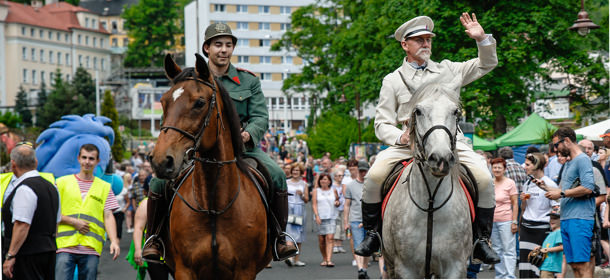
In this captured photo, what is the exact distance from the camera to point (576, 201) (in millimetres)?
11492

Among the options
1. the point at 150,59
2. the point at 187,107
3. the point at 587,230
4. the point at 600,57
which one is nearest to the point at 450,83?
the point at 187,107

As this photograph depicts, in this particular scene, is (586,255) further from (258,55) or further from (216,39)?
(258,55)

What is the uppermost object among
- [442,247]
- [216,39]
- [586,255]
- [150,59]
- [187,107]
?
[150,59]

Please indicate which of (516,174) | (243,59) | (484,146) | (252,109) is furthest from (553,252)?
(243,59)

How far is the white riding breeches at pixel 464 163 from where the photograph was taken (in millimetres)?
7754

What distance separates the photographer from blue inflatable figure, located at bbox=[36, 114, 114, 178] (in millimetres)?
14812

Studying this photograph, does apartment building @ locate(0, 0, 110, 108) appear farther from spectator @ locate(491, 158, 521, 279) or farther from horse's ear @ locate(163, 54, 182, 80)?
horse's ear @ locate(163, 54, 182, 80)

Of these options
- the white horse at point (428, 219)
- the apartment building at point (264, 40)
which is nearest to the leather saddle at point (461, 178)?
the white horse at point (428, 219)

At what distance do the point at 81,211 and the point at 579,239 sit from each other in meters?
6.54

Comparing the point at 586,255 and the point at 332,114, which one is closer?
the point at 586,255

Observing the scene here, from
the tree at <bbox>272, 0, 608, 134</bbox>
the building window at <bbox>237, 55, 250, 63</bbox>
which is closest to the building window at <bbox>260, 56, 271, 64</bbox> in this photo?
the building window at <bbox>237, 55, 250, 63</bbox>

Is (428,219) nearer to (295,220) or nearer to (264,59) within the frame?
(295,220)

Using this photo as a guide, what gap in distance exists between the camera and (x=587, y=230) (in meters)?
11.5

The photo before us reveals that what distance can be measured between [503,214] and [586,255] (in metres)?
3.09
